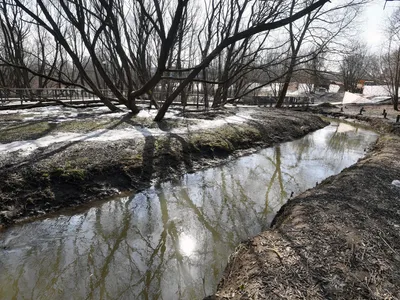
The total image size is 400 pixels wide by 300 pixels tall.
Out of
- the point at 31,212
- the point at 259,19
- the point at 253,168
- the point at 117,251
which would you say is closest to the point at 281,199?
the point at 253,168

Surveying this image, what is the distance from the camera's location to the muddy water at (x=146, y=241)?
10.4 ft

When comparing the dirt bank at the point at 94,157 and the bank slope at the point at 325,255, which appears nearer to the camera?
the bank slope at the point at 325,255

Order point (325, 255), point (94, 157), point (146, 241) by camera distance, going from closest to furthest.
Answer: point (325, 255) < point (146, 241) < point (94, 157)

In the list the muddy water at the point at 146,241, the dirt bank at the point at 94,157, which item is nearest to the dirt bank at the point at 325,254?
the muddy water at the point at 146,241

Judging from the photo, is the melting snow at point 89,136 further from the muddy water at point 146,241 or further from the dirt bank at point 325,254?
the dirt bank at point 325,254

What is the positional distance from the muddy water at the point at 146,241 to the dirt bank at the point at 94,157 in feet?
1.71

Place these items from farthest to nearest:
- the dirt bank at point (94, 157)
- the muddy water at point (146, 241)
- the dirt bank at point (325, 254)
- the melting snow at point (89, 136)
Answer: the melting snow at point (89, 136)
the dirt bank at point (94, 157)
the muddy water at point (146, 241)
the dirt bank at point (325, 254)

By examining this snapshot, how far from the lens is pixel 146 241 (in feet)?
13.4

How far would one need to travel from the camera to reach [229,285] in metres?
2.79

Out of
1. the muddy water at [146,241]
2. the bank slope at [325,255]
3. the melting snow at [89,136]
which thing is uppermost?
the melting snow at [89,136]

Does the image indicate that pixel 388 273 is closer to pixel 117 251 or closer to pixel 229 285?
pixel 229 285

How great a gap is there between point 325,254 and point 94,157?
5.27 meters

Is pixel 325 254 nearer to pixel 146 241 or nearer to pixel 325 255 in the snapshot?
pixel 325 255

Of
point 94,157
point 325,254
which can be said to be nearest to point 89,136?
point 94,157
